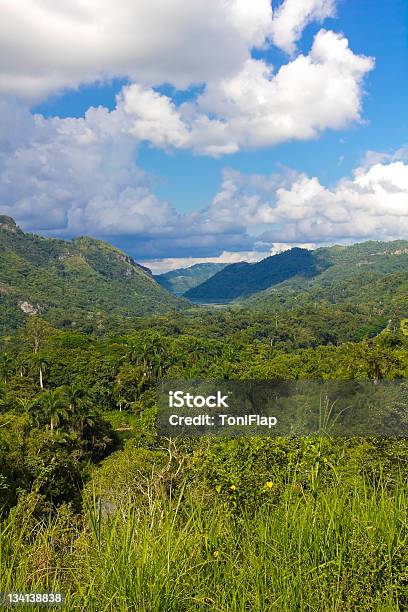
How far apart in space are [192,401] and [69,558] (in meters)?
3.09

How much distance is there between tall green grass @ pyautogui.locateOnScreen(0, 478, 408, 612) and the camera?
1.99m

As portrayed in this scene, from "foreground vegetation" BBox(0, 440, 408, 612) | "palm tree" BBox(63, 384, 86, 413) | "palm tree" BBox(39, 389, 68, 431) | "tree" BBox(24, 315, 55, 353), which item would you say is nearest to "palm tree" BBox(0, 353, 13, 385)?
"tree" BBox(24, 315, 55, 353)

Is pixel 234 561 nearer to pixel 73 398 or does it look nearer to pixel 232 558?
pixel 232 558

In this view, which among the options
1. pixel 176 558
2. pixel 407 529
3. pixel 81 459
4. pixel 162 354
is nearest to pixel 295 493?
pixel 407 529

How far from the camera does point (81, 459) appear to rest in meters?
37.5

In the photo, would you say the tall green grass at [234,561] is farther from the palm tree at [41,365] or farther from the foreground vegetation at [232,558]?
the palm tree at [41,365]

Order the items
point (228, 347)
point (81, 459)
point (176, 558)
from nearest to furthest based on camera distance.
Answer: point (176, 558) < point (81, 459) < point (228, 347)

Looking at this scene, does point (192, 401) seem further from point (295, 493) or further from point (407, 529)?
point (407, 529)

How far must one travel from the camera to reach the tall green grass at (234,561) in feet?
6.54
